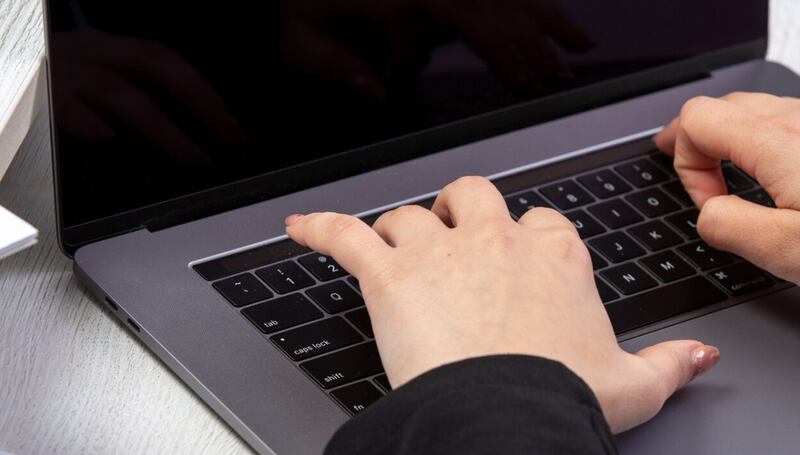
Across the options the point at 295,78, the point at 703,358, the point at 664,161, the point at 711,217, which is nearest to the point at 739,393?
the point at 703,358

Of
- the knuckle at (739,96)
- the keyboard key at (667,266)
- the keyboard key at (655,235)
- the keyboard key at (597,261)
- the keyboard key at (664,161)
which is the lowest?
the keyboard key at (667,266)

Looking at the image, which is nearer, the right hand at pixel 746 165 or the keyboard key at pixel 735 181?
the right hand at pixel 746 165

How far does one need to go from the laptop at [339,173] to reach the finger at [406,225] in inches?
1.8

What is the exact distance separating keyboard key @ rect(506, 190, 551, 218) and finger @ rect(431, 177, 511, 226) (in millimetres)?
84

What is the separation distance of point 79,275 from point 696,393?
0.39 m

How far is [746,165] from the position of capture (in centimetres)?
73

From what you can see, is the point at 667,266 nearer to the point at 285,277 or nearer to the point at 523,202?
the point at 523,202

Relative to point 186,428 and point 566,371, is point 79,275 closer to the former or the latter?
point 186,428

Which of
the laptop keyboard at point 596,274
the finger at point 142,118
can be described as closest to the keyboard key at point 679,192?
the laptop keyboard at point 596,274

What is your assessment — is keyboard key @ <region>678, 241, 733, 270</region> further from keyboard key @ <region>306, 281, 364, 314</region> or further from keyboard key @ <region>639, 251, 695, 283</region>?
keyboard key @ <region>306, 281, 364, 314</region>

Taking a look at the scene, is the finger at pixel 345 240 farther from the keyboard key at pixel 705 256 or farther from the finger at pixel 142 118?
the keyboard key at pixel 705 256

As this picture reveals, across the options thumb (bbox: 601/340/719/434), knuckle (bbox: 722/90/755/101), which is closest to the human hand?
thumb (bbox: 601/340/719/434)

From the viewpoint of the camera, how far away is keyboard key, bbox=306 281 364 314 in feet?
2.08

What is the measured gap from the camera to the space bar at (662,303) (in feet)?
2.13
